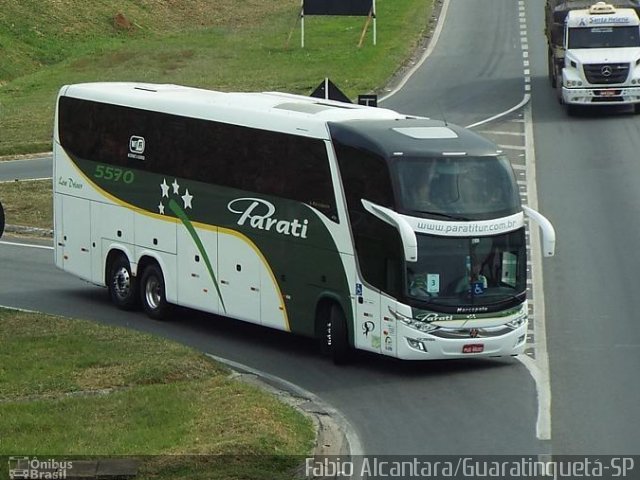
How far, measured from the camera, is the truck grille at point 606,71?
4588 centimetres

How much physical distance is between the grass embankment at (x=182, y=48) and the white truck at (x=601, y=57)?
8.42m

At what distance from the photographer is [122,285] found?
90.9ft

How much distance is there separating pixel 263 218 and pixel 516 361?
4692 millimetres

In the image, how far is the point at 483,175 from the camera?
2212 cm

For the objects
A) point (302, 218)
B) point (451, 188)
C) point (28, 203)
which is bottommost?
point (28, 203)

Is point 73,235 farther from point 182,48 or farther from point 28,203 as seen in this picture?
point 182,48

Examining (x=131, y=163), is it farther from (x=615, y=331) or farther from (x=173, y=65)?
(x=173, y=65)

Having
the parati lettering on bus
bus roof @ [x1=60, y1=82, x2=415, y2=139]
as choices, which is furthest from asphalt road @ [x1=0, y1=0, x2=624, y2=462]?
bus roof @ [x1=60, y1=82, x2=415, y2=139]

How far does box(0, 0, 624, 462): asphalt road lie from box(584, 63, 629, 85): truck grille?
2336 millimetres

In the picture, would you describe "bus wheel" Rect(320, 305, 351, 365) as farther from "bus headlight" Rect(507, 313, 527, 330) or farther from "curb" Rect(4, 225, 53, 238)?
"curb" Rect(4, 225, 53, 238)

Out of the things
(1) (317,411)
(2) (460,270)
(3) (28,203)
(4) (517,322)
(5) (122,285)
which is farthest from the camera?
(3) (28,203)

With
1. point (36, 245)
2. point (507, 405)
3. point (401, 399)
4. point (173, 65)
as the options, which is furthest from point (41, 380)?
point (173, 65)

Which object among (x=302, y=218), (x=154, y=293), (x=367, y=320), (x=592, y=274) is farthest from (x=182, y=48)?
(x=367, y=320)

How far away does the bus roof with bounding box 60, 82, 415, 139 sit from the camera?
2361 cm
